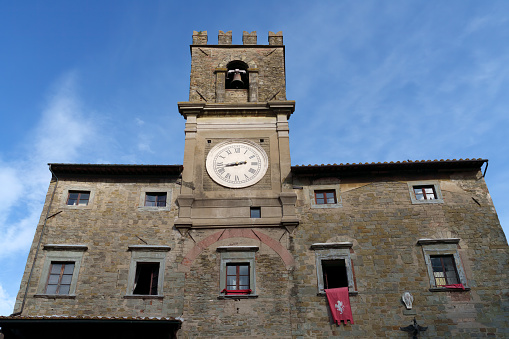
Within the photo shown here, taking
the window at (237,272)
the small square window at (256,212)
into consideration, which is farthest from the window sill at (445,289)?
the small square window at (256,212)

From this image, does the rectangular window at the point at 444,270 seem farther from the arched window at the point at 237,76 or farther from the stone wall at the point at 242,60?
the arched window at the point at 237,76

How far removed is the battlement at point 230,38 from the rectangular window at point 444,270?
40.2ft

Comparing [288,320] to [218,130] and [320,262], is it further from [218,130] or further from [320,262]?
[218,130]

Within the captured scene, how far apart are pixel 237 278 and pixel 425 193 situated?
7.77m

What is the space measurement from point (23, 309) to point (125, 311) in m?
3.29

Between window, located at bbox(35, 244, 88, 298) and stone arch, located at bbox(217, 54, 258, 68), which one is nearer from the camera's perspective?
window, located at bbox(35, 244, 88, 298)

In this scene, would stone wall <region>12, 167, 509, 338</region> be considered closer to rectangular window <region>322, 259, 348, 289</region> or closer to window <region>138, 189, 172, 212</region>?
window <region>138, 189, 172, 212</region>

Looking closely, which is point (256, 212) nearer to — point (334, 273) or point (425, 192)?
point (334, 273)

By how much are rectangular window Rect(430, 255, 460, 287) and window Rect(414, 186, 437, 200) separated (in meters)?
2.38

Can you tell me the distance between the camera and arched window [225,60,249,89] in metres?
21.3

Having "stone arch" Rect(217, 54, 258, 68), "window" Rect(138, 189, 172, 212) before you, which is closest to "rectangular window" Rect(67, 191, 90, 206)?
"window" Rect(138, 189, 172, 212)

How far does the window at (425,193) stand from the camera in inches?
696

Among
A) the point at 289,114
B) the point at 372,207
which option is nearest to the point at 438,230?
the point at 372,207

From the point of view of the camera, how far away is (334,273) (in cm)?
1694
